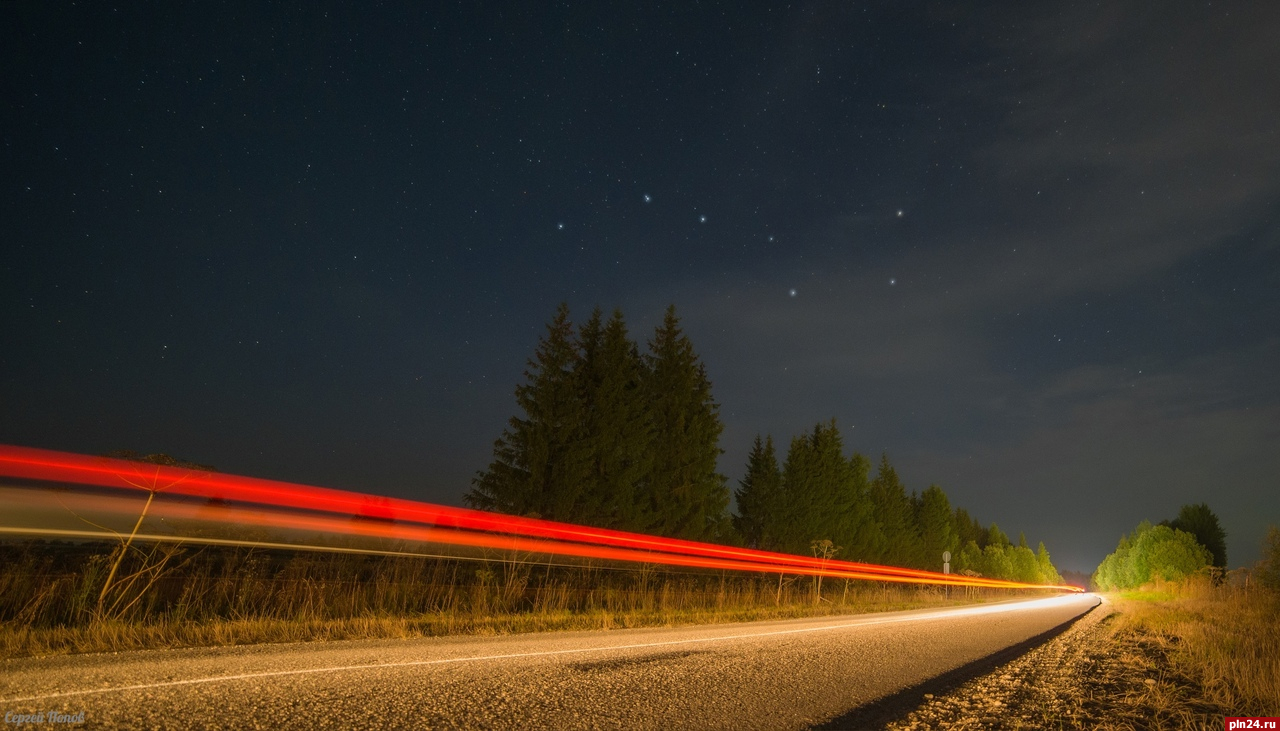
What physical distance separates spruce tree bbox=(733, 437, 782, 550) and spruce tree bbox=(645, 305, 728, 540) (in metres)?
8.17

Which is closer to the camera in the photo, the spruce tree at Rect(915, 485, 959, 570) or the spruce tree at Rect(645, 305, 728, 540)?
the spruce tree at Rect(645, 305, 728, 540)

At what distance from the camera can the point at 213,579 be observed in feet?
34.8

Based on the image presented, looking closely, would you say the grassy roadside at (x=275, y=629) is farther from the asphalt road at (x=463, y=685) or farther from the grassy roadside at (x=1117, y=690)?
the grassy roadside at (x=1117, y=690)

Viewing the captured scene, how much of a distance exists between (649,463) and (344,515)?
16500 mm

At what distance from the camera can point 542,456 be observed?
2512cm

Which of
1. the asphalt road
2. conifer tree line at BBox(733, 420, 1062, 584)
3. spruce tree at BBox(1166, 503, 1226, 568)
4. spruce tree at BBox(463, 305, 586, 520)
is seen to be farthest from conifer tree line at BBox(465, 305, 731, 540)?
spruce tree at BBox(1166, 503, 1226, 568)

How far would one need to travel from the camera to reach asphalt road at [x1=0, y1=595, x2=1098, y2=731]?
4.30 meters

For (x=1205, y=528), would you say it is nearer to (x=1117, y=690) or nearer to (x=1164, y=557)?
(x=1164, y=557)

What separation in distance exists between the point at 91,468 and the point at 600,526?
62.7 feet

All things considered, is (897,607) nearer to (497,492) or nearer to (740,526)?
(740,526)

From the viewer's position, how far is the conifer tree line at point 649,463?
83.4ft
